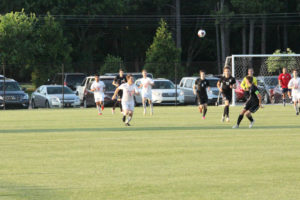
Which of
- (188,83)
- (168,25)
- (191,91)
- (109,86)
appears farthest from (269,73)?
(168,25)

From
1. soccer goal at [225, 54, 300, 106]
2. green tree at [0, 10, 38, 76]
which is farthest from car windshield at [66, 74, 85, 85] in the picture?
soccer goal at [225, 54, 300, 106]

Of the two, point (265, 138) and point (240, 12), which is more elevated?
point (240, 12)

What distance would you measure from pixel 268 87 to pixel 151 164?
31.1 metres

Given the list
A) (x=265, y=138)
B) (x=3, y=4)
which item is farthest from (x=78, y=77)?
(x=265, y=138)

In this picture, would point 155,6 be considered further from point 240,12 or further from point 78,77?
point 78,77

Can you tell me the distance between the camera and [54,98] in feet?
133

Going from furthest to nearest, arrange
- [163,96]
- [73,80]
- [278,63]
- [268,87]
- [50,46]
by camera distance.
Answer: [50,46], [73,80], [278,63], [268,87], [163,96]

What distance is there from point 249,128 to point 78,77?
2719 centimetres

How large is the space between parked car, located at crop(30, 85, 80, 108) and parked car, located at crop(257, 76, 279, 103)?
10628 mm

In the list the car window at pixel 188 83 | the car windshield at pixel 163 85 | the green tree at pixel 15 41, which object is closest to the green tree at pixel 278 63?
the car window at pixel 188 83

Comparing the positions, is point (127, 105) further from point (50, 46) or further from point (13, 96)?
point (50, 46)

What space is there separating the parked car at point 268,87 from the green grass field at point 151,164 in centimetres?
2060

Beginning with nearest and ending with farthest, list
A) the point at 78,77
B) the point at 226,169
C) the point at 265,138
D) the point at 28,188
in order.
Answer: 1. the point at 28,188
2. the point at 226,169
3. the point at 265,138
4. the point at 78,77

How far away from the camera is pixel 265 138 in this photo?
1814 centimetres
